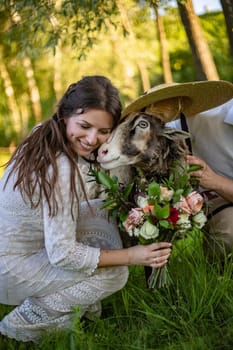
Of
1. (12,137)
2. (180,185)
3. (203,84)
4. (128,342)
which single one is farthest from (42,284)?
(12,137)

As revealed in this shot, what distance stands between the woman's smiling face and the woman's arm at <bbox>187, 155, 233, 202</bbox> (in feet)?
1.36

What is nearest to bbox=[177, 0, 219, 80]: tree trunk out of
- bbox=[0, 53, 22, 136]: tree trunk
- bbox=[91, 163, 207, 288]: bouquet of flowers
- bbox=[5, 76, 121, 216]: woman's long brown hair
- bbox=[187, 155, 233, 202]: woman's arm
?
bbox=[187, 155, 233, 202]: woman's arm

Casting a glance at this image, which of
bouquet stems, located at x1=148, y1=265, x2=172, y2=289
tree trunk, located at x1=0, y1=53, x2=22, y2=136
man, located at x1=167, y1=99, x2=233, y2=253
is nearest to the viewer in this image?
bouquet stems, located at x1=148, y1=265, x2=172, y2=289

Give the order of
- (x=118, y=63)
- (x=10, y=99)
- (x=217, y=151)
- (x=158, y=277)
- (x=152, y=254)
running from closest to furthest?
(x=152, y=254) → (x=158, y=277) → (x=217, y=151) → (x=118, y=63) → (x=10, y=99)

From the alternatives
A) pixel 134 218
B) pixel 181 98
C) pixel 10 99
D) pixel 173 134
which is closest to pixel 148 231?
pixel 134 218

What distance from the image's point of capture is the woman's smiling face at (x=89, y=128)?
2697 millimetres

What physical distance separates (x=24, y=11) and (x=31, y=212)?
2.58 metres

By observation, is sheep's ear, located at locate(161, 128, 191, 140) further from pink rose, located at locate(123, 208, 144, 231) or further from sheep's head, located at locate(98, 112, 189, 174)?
pink rose, located at locate(123, 208, 144, 231)

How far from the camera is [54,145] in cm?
→ 272

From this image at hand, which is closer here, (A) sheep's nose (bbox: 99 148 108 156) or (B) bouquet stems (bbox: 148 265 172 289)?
(A) sheep's nose (bbox: 99 148 108 156)

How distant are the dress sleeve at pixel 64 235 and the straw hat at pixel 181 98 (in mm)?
415

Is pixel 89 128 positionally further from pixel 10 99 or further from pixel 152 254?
pixel 10 99

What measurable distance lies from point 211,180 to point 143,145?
503 mm

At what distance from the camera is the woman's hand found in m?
2.64
